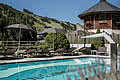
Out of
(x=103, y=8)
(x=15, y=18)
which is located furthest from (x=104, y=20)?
(x=15, y=18)

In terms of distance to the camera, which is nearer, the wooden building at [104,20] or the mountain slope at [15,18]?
the wooden building at [104,20]

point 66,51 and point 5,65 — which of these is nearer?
point 5,65

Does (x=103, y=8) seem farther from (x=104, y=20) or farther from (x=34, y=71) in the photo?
(x=34, y=71)

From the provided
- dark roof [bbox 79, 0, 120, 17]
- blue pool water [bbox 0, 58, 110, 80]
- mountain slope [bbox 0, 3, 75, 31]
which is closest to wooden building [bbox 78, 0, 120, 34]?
dark roof [bbox 79, 0, 120, 17]

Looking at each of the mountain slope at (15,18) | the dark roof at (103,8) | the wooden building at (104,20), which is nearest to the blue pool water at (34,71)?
the mountain slope at (15,18)

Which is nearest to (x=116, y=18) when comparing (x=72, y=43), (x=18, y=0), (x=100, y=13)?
(x=100, y=13)

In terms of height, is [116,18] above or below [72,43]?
above

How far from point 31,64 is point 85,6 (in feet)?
69.2

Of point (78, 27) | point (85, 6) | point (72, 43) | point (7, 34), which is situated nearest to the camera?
point (72, 43)

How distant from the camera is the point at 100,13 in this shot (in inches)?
832

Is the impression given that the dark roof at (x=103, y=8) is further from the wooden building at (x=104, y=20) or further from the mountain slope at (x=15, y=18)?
the mountain slope at (x=15, y=18)

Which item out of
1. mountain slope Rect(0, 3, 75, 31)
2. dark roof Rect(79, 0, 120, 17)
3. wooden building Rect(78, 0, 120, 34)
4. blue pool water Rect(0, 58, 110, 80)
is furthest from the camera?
mountain slope Rect(0, 3, 75, 31)

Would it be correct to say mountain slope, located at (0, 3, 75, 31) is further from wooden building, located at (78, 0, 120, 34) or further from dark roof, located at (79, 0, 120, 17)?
dark roof, located at (79, 0, 120, 17)

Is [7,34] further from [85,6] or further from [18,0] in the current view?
[85,6]
